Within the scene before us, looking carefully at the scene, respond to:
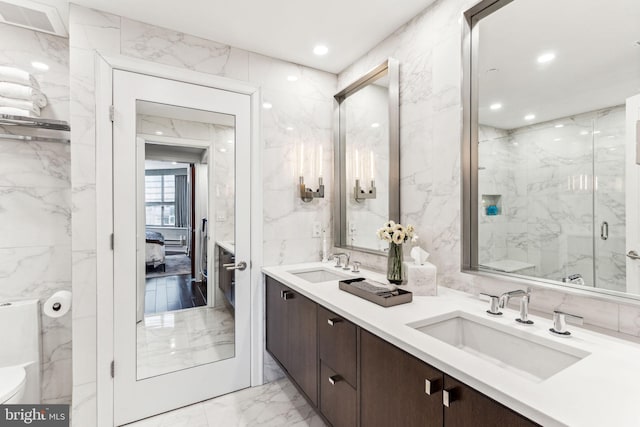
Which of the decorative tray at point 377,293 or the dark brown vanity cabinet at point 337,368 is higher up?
the decorative tray at point 377,293

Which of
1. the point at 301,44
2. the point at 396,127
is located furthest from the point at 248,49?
the point at 396,127

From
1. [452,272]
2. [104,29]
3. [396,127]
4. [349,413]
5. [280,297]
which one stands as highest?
[104,29]

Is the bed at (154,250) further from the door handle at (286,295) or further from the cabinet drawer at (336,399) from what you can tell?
the cabinet drawer at (336,399)

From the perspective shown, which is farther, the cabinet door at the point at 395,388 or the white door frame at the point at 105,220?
the white door frame at the point at 105,220

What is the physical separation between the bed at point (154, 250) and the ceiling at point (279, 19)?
1408 mm

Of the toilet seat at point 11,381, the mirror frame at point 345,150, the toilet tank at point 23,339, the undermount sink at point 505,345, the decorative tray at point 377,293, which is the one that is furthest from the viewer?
the mirror frame at point 345,150

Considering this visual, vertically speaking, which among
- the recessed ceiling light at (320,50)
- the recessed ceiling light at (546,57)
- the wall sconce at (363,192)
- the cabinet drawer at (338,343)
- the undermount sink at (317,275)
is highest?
the recessed ceiling light at (320,50)

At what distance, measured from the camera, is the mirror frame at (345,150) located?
2.07m

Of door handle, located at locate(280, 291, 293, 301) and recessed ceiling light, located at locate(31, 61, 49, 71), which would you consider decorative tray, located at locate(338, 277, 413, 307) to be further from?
recessed ceiling light, located at locate(31, 61, 49, 71)

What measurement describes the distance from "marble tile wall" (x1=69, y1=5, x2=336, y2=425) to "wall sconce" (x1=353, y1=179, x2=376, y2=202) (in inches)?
12.8

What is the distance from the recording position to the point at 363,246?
2436 mm

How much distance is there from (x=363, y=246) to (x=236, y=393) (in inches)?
57.2

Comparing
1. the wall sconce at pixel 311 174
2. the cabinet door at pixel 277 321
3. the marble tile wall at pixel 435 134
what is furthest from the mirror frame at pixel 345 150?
the cabinet door at pixel 277 321

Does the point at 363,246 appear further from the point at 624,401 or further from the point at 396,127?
the point at 624,401
